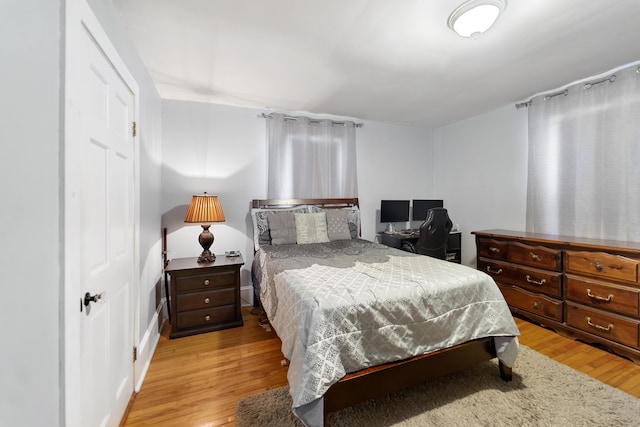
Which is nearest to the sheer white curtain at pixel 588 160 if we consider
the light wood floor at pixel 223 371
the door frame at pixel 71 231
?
the light wood floor at pixel 223 371

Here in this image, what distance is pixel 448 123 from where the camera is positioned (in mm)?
4320

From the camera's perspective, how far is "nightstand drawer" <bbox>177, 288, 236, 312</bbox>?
254 cm

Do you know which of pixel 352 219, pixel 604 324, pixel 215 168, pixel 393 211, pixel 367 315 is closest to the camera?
pixel 367 315

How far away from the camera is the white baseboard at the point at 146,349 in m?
1.83

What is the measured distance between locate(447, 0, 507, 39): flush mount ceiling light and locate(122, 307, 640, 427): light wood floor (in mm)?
2600

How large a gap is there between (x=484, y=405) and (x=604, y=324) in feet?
4.97

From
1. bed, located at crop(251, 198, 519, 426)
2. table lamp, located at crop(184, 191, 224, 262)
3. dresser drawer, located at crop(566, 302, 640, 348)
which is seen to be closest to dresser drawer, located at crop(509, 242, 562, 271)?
dresser drawer, located at crop(566, 302, 640, 348)

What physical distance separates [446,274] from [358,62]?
1893 millimetres

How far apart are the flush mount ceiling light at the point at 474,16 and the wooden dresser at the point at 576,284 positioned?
207cm

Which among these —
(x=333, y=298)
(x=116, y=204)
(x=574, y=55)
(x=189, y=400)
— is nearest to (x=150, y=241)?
(x=116, y=204)

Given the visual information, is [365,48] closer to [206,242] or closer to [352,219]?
[352,219]

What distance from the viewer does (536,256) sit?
2.67 meters

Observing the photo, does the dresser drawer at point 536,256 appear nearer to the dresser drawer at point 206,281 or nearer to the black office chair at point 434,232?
the black office chair at point 434,232

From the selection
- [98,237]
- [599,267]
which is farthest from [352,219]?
[98,237]
